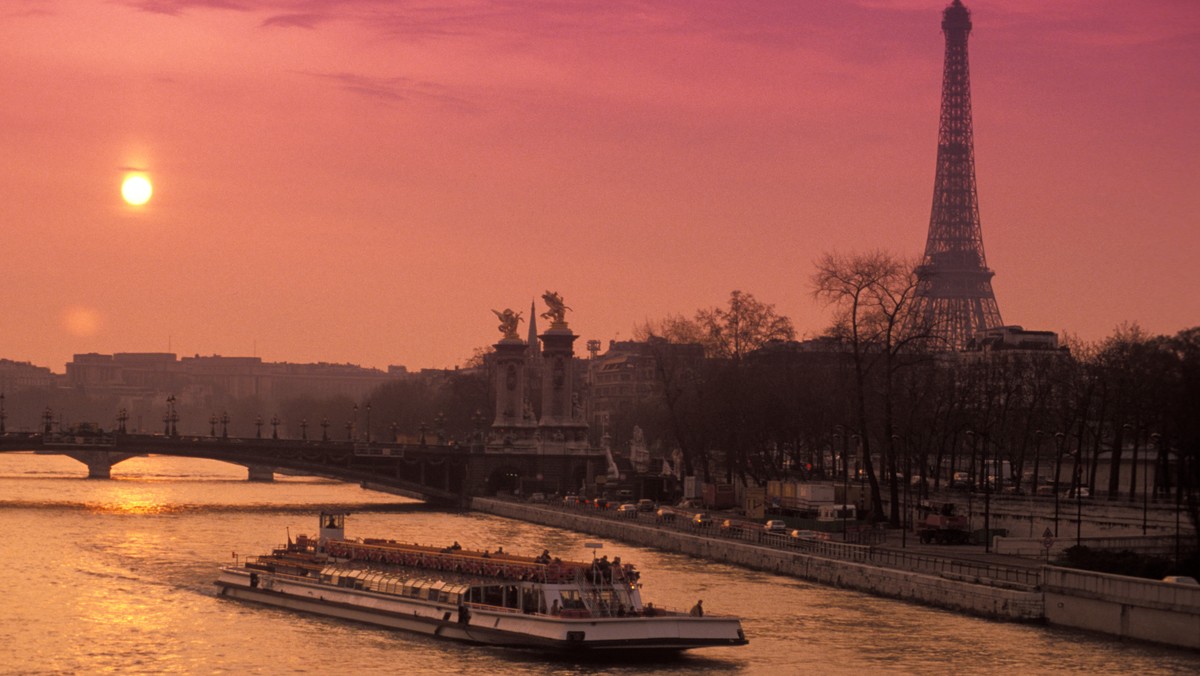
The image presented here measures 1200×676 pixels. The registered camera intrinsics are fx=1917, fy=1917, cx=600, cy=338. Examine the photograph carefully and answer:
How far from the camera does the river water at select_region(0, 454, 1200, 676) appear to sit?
50.8 metres

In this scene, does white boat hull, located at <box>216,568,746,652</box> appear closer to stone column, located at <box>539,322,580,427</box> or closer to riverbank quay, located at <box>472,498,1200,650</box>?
riverbank quay, located at <box>472,498,1200,650</box>

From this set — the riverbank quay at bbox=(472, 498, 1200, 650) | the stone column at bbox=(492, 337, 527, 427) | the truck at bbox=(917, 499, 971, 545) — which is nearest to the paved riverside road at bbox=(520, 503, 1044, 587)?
the riverbank quay at bbox=(472, 498, 1200, 650)

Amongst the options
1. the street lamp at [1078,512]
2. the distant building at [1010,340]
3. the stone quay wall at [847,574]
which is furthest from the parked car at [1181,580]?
the distant building at [1010,340]

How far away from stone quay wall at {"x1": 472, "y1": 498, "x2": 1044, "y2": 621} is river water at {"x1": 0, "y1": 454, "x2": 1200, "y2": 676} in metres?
0.69

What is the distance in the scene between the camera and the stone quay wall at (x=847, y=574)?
191 ft

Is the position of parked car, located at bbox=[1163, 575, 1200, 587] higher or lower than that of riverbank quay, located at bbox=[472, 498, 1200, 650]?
higher

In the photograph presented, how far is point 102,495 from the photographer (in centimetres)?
12950

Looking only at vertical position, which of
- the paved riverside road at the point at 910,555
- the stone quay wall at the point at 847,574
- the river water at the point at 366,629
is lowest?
the river water at the point at 366,629

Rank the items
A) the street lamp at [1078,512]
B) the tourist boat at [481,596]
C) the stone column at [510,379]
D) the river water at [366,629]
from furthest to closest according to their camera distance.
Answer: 1. the stone column at [510,379]
2. the street lamp at [1078,512]
3. the river water at [366,629]
4. the tourist boat at [481,596]

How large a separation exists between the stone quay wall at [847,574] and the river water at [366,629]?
693 millimetres

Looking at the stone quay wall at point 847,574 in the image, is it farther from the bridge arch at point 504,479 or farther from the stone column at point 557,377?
the stone column at point 557,377

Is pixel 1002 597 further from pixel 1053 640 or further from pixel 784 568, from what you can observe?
pixel 784 568

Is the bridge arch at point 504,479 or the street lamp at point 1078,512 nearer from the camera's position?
the street lamp at point 1078,512

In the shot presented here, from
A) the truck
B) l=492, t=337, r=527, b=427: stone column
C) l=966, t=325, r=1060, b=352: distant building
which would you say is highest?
l=966, t=325, r=1060, b=352: distant building
